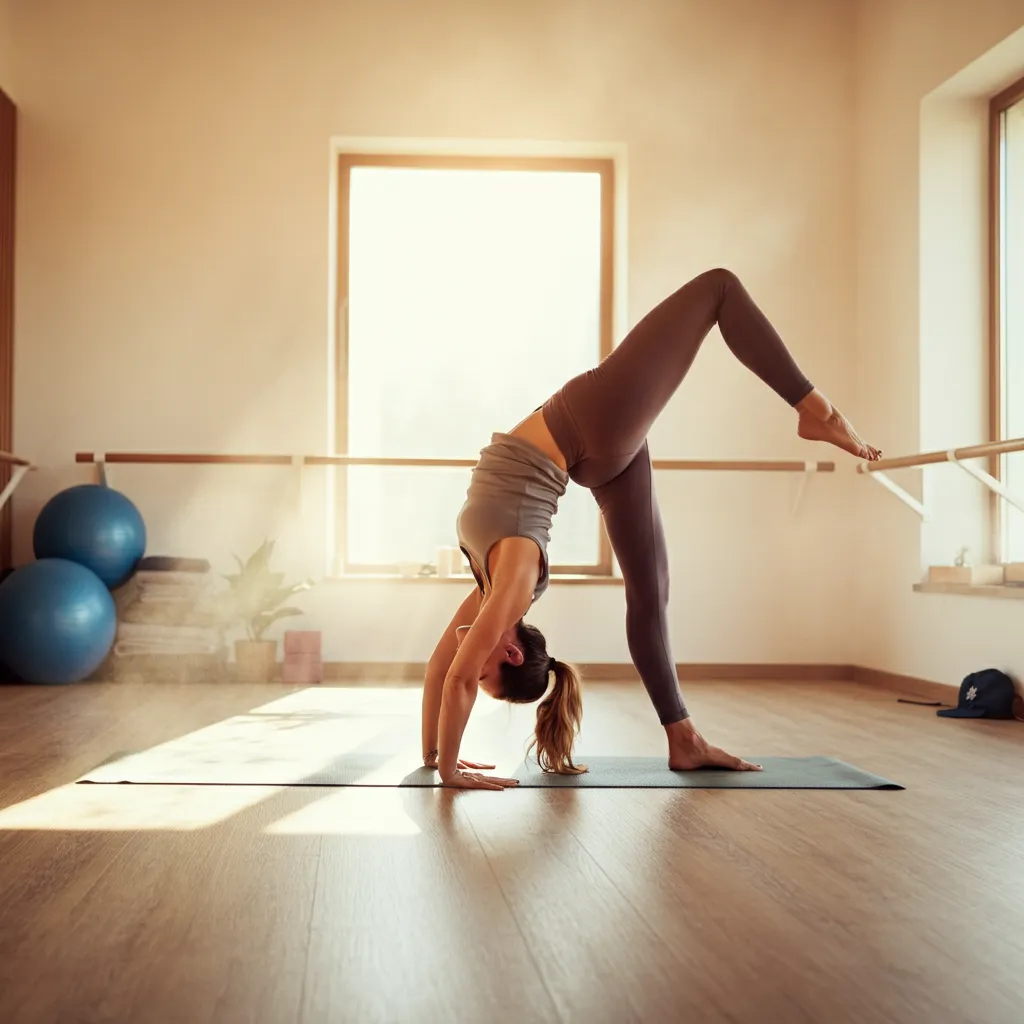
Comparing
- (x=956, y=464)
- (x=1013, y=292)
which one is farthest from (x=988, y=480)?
(x=1013, y=292)

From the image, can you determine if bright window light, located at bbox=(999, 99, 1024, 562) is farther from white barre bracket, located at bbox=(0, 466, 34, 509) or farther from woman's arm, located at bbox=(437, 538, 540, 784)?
white barre bracket, located at bbox=(0, 466, 34, 509)

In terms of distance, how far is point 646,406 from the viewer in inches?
102

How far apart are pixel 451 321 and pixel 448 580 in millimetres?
1203

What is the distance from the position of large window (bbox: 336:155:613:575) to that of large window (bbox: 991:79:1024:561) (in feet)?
5.46

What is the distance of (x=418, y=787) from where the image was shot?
8.09 ft

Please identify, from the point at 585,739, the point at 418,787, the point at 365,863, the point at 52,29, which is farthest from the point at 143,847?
the point at 52,29

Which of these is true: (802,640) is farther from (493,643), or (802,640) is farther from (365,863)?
(365,863)

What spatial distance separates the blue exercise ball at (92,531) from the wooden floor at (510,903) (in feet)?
6.11

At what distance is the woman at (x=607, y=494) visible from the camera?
248cm

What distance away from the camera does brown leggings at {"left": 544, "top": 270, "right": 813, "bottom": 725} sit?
8.31 ft

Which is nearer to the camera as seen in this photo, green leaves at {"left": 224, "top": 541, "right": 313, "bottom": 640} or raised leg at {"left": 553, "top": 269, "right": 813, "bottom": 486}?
raised leg at {"left": 553, "top": 269, "right": 813, "bottom": 486}

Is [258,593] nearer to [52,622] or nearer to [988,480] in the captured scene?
[52,622]

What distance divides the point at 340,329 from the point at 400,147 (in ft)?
2.80

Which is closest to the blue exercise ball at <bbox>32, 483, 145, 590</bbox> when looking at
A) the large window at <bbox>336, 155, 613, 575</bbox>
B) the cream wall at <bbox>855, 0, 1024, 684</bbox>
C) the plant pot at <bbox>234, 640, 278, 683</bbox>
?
the plant pot at <bbox>234, 640, 278, 683</bbox>
